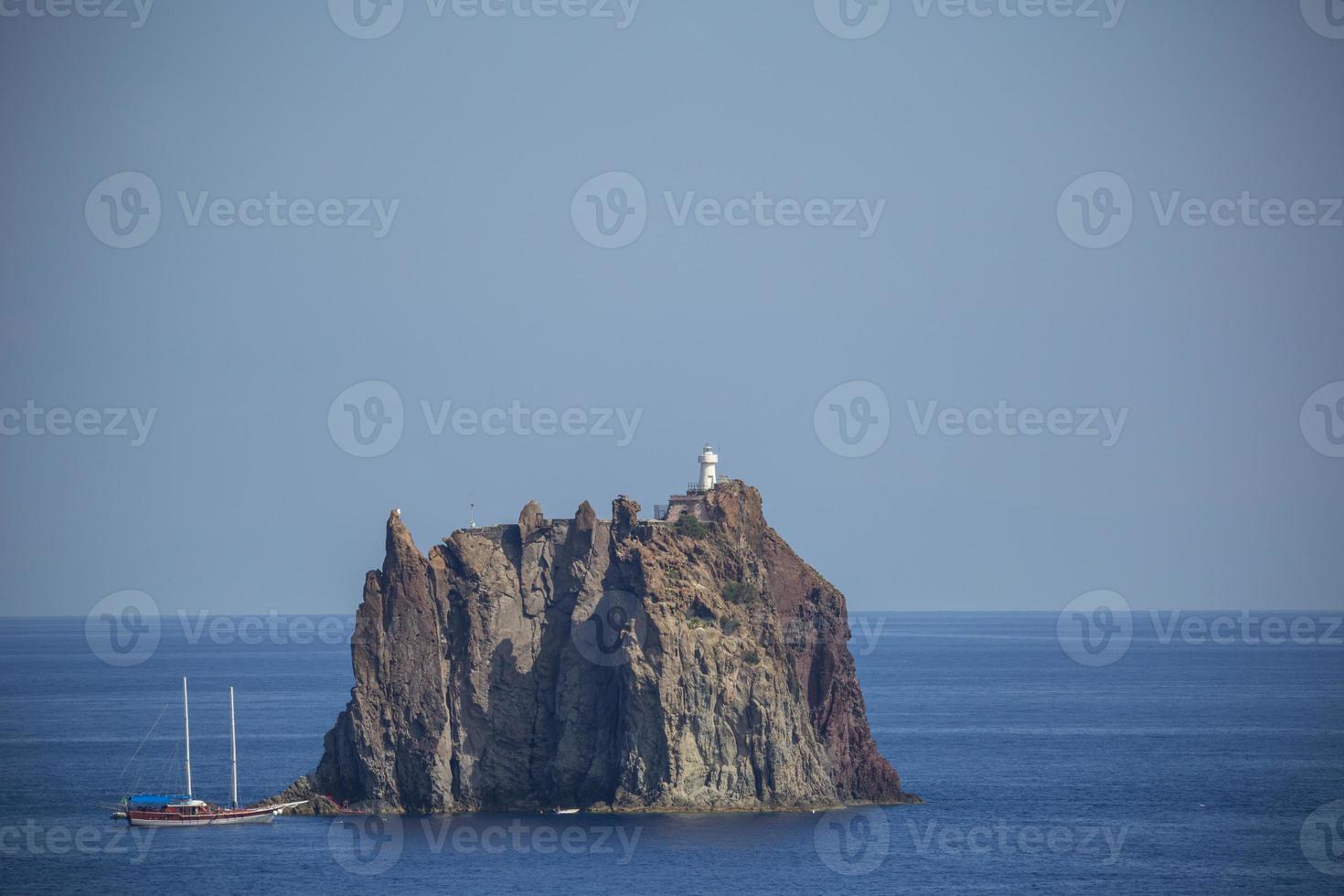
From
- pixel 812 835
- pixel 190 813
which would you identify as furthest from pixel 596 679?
pixel 190 813

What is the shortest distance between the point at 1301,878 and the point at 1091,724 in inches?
2744

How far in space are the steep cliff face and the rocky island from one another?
9 centimetres

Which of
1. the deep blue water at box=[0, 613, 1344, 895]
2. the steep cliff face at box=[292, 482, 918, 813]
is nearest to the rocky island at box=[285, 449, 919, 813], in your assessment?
the steep cliff face at box=[292, 482, 918, 813]

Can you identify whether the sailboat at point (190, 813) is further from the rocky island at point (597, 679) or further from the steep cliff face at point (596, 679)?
the steep cliff face at point (596, 679)

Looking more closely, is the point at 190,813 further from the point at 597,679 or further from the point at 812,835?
the point at 812,835

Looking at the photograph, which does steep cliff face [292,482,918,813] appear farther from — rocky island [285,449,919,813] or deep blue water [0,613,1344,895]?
deep blue water [0,613,1344,895]

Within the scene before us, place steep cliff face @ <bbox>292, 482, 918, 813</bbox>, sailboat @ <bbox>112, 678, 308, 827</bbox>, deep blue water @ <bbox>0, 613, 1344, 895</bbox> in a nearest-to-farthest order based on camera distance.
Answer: deep blue water @ <bbox>0, 613, 1344, 895</bbox> → steep cliff face @ <bbox>292, 482, 918, 813</bbox> → sailboat @ <bbox>112, 678, 308, 827</bbox>

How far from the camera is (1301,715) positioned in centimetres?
15712

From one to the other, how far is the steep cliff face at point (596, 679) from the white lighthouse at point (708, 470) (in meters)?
7.40

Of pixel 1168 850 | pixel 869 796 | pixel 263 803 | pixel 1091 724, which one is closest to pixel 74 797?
pixel 263 803

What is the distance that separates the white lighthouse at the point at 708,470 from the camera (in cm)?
10631

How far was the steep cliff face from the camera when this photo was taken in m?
91.2

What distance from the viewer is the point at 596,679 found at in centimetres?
9438

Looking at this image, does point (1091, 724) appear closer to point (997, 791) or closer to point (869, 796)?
point (997, 791)
